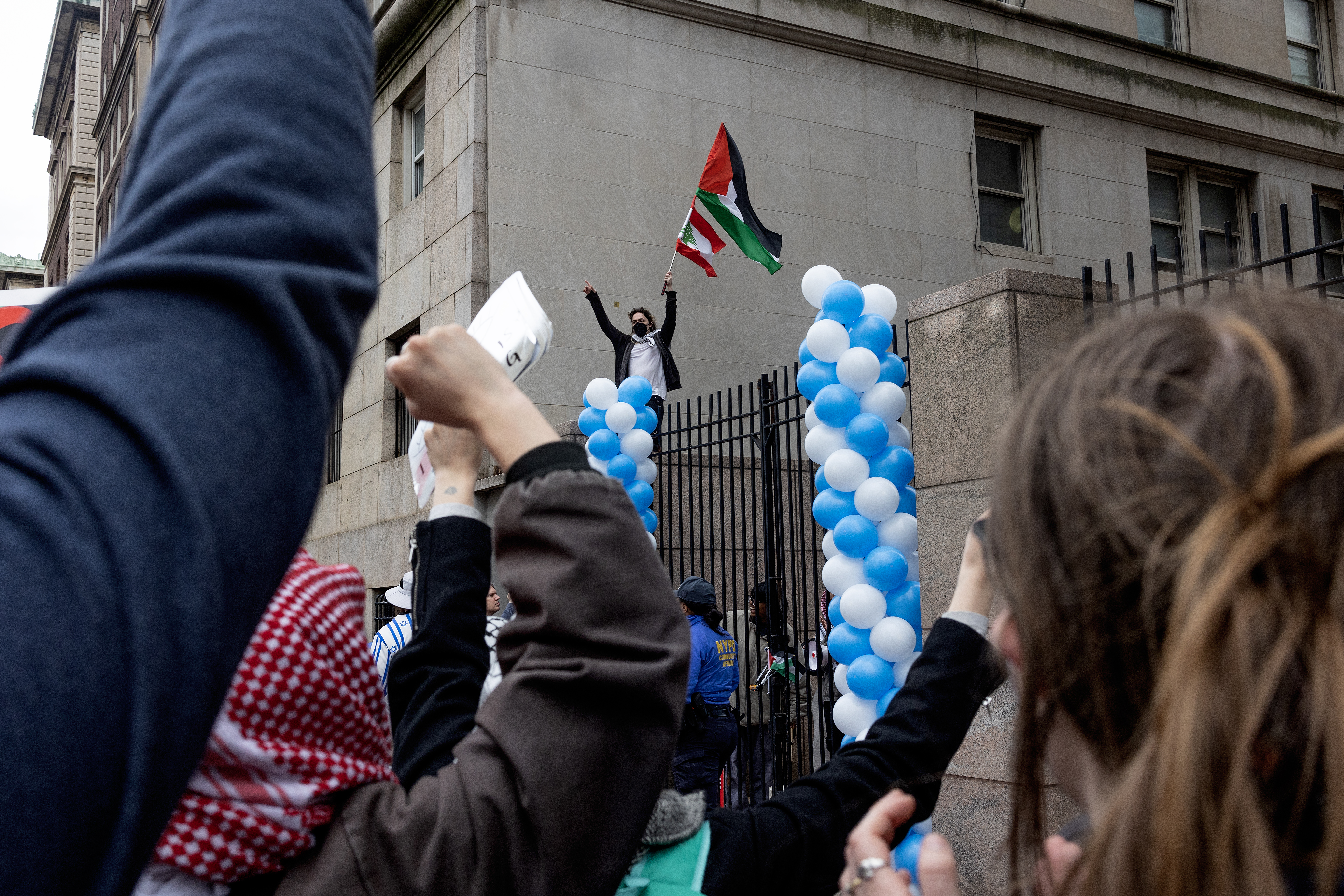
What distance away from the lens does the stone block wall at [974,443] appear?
5.24 m

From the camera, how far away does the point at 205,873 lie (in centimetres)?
139

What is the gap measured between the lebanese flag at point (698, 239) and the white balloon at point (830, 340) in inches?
173

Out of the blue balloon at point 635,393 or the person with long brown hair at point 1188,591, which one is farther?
the blue balloon at point 635,393

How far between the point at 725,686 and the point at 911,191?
320 inches

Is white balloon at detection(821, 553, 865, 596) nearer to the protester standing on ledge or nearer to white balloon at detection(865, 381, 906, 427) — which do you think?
white balloon at detection(865, 381, 906, 427)

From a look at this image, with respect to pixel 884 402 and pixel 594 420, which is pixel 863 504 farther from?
pixel 594 420

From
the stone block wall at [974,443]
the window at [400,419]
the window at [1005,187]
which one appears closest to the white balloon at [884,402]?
the stone block wall at [974,443]

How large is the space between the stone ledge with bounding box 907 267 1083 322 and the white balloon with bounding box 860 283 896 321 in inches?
9.7

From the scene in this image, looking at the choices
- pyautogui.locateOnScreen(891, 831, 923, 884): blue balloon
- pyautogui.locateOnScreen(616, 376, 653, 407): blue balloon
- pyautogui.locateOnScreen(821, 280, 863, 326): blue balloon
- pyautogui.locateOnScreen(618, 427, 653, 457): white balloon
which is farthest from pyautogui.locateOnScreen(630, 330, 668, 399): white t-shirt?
pyautogui.locateOnScreen(891, 831, 923, 884): blue balloon

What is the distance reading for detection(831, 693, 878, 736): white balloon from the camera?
5.38 m

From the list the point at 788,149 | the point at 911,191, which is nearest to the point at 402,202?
the point at 788,149

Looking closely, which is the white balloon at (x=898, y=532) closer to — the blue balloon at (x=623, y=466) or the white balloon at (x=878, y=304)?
the white balloon at (x=878, y=304)

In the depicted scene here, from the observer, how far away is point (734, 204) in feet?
31.8

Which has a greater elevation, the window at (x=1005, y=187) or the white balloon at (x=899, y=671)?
the window at (x=1005, y=187)
